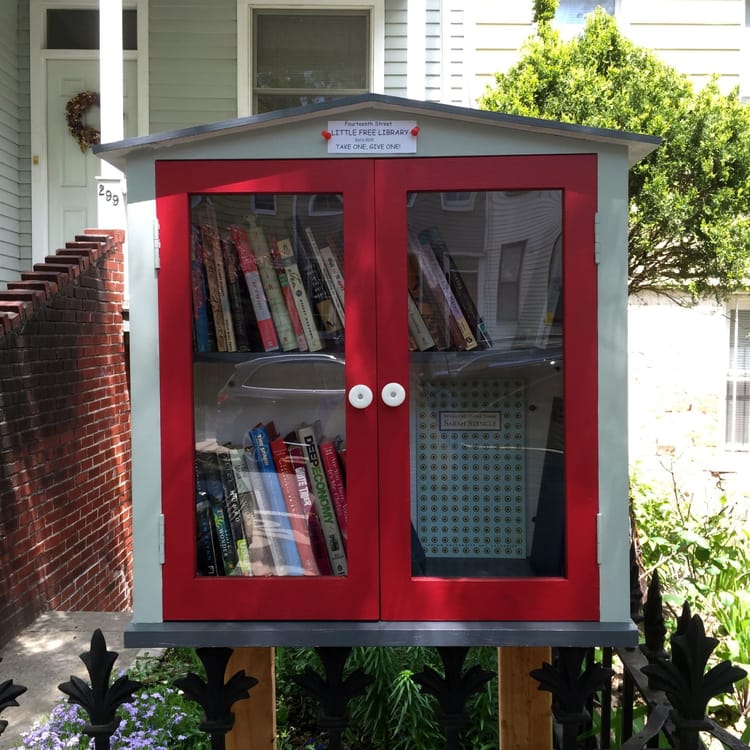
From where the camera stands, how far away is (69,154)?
7.70m

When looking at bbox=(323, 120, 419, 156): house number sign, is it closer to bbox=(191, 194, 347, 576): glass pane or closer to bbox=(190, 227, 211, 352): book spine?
bbox=(191, 194, 347, 576): glass pane

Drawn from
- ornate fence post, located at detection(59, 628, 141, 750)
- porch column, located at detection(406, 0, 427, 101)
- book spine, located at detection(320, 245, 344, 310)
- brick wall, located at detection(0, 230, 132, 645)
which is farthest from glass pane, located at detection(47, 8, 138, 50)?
ornate fence post, located at detection(59, 628, 141, 750)

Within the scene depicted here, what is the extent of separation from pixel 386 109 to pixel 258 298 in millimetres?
520

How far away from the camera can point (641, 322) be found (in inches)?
322

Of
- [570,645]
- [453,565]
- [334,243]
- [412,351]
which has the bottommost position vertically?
[570,645]

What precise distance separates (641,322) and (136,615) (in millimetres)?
7126

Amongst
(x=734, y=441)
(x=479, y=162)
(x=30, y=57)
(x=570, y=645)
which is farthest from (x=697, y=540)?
(x=30, y=57)

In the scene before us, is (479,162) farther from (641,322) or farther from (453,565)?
(641,322)

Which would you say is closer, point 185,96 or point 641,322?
point 185,96

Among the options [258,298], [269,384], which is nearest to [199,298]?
[258,298]

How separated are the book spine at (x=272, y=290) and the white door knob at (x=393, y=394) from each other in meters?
0.26

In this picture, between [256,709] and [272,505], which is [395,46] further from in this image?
[256,709]

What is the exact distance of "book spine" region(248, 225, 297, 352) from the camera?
195cm

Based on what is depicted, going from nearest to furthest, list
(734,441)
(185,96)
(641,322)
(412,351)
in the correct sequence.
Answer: (412,351)
(185,96)
(641,322)
(734,441)
